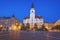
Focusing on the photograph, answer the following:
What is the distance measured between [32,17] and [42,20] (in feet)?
19.0

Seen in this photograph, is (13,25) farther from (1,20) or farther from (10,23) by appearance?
(1,20)

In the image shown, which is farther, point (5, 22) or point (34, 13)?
point (34, 13)

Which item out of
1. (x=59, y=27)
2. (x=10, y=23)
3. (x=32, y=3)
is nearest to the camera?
(x=59, y=27)

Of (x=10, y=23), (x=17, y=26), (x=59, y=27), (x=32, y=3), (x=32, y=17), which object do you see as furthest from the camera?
(x=32, y=17)

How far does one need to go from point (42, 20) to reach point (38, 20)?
2.09 m

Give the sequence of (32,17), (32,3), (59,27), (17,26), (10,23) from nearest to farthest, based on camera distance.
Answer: (59,27)
(17,26)
(10,23)
(32,3)
(32,17)

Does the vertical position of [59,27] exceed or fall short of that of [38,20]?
it falls short

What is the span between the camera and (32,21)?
92.4 m

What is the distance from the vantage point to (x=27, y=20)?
96312mm

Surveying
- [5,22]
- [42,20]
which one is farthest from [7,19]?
[42,20]

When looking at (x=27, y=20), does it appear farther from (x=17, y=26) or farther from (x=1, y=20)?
(x=17, y=26)

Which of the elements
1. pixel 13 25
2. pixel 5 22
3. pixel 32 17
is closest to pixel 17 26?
pixel 13 25

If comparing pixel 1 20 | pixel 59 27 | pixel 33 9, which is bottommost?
pixel 59 27

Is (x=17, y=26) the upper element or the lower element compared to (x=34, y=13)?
lower
